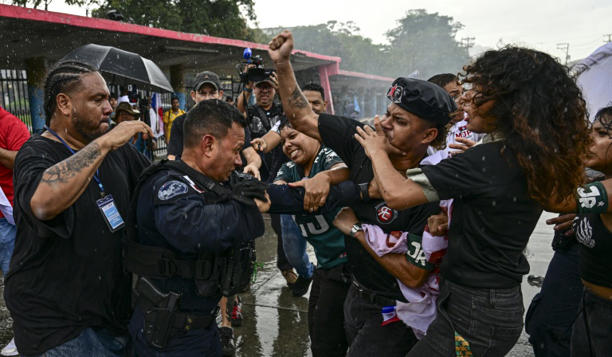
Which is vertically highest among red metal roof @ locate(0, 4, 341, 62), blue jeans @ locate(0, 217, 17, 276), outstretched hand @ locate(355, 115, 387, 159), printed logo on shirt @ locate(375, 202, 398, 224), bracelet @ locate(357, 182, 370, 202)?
red metal roof @ locate(0, 4, 341, 62)

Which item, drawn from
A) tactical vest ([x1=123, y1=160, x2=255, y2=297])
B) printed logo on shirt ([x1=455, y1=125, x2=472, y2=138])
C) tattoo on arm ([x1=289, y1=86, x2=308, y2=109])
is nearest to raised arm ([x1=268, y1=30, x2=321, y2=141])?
tattoo on arm ([x1=289, y1=86, x2=308, y2=109])

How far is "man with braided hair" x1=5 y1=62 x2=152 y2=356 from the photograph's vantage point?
199 centimetres

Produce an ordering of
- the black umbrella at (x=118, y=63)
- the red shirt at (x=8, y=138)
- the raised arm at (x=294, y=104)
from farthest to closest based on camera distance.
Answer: the black umbrella at (x=118, y=63) < the red shirt at (x=8, y=138) < the raised arm at (x=294, y=104)

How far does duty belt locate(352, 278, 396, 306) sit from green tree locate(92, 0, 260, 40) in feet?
74.7

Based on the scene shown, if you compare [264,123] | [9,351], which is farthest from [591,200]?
[9,351]

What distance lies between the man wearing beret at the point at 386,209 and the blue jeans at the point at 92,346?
120 cm

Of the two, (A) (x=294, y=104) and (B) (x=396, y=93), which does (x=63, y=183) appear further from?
(B) (x=396, y=93)

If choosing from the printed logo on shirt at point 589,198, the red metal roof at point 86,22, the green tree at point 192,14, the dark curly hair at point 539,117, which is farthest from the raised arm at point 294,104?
the green tree at point 192,14

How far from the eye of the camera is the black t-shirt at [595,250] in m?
2.26

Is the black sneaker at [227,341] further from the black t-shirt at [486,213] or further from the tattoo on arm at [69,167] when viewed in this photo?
the black t-shirt at [486,213]

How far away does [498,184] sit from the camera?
182cm

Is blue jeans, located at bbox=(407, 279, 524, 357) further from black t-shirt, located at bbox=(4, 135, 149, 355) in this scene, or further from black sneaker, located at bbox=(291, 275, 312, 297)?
black sneaker, located at bbox=(291, 275, 312, 297)

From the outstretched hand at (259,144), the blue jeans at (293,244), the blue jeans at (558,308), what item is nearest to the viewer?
the blue jeans at (558,308)

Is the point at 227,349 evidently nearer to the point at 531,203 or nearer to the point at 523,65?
the point at 531,203
